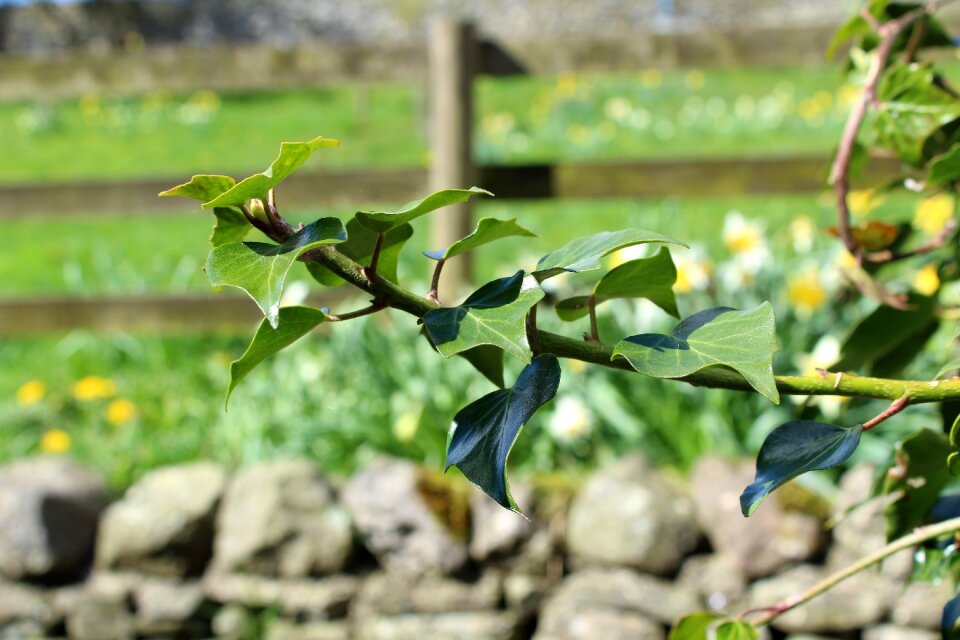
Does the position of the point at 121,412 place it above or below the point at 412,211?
below

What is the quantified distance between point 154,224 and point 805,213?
10.0 ft

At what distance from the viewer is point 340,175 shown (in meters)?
2.78

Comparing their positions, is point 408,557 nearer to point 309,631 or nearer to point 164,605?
point 309,631

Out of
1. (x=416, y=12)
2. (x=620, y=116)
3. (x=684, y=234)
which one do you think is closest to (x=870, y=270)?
(x=684, y=234)

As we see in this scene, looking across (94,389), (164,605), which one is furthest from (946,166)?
(94,389)

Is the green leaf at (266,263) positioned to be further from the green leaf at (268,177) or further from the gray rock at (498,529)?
the gray rock at (498,529)

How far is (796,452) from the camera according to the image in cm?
46

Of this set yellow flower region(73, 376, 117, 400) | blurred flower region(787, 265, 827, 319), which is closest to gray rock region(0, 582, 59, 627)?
yellow flower region(73, 376, 117, 400)

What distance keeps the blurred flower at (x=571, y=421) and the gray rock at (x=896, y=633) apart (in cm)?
67

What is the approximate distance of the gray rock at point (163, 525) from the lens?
6.70 ft

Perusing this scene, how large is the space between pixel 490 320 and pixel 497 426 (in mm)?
52

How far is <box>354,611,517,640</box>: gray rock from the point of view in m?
1.91

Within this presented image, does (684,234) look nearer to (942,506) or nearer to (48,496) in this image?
(48,496)

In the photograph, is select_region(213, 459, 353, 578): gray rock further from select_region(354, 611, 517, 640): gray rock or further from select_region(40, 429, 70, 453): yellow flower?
select_region(40, 429, 70, 453): yellow flower
